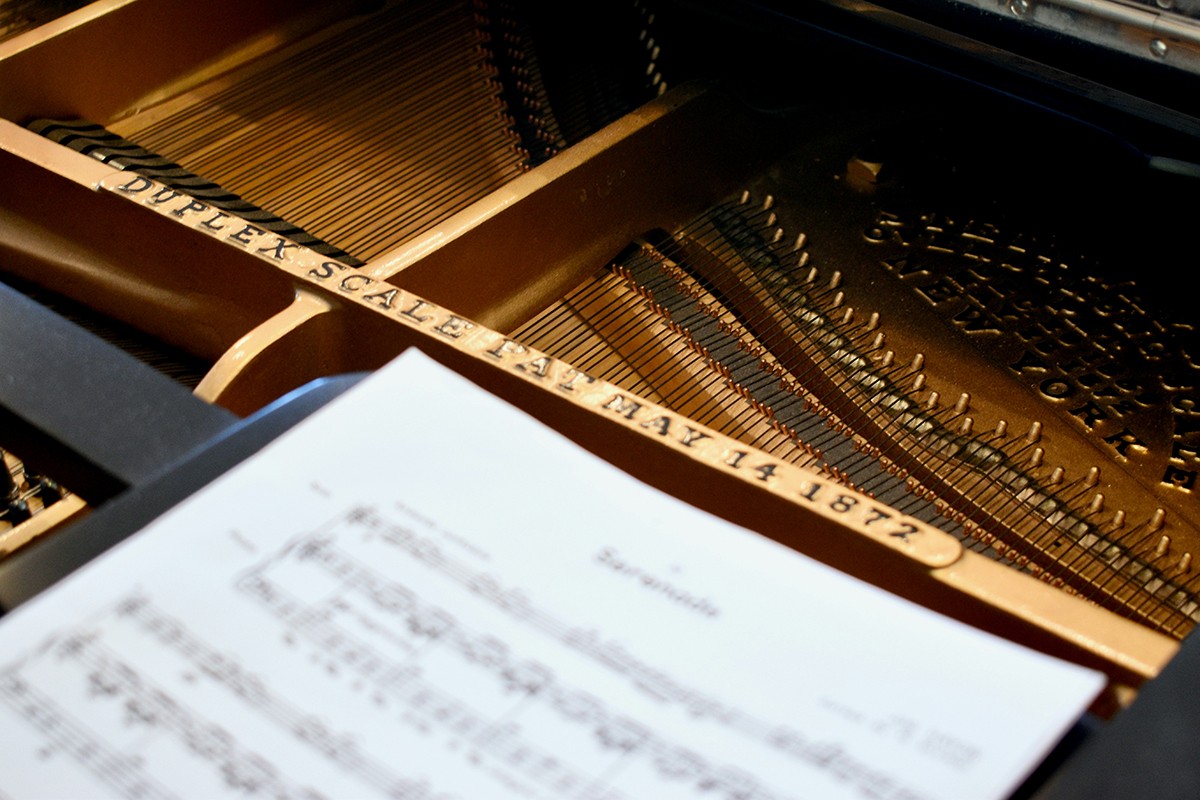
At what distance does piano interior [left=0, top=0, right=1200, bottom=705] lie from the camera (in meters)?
1.51

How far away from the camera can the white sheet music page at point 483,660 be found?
33.5 inches

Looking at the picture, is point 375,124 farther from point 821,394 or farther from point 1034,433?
point 1034,433

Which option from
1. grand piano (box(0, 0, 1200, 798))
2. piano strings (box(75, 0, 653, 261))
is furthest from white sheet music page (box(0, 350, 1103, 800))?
piano strings (box(75, 0, 653, 261))

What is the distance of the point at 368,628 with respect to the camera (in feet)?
3.12

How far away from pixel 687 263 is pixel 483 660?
1105mm

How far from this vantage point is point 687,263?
76.2 inches

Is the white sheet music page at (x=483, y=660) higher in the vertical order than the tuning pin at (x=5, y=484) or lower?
higher

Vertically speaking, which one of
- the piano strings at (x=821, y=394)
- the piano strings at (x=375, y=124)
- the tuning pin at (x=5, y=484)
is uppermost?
the piano strings at (x=375, y=124)

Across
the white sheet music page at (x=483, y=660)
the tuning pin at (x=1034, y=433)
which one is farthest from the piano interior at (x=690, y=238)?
the white sheet music page at (x=483, y=660)

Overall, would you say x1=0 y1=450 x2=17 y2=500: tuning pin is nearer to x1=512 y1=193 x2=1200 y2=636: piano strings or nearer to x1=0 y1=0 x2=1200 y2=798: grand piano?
x1=0 y1=0 x2=1200 y2=798: grand piano

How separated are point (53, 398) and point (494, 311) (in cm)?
72

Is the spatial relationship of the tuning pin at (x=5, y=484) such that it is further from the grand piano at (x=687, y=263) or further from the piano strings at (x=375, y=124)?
the piano strings at (x=375, y=124)

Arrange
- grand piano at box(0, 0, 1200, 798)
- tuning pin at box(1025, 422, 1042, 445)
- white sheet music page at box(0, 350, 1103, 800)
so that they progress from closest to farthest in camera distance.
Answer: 1. white sheet music page at box(0, 350, 1103, 800)
2. grand piano at box(0, 0, 1200, 798)
3. tuning pin at box(1025, 422, 1042, 445)

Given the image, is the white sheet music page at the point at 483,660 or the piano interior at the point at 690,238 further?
the piano interior at the point at 690,238
